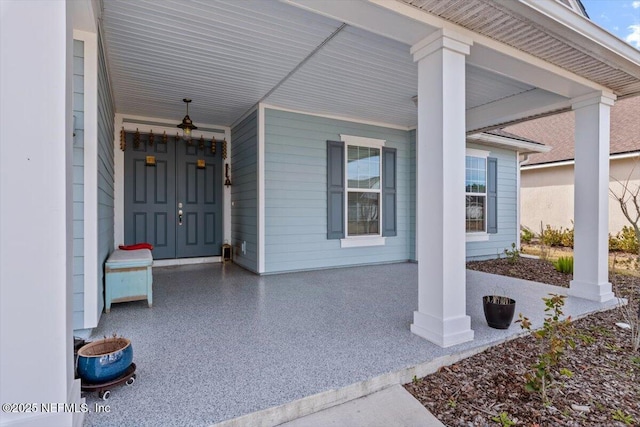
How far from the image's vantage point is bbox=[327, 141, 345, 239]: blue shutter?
225 inches

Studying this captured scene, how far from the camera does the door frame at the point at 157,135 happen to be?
17.8 ft

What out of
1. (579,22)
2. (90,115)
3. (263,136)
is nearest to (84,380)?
(90,115)

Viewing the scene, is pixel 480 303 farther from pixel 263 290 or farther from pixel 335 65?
pixel 335 65

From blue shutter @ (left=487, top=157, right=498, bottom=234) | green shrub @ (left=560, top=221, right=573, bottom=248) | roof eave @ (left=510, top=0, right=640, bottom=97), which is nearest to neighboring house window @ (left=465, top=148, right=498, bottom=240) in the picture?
blue shutter @ (left=487, top=157, right=498, bottom=234)

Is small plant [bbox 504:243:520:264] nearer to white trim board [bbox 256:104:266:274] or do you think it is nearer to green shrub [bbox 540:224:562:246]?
green shrub [bbox 540:224:562:246]

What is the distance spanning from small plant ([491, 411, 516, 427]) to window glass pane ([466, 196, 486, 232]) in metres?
5.76

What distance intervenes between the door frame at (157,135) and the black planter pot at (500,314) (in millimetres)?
4838

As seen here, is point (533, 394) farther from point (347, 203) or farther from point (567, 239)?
point (567, 239)

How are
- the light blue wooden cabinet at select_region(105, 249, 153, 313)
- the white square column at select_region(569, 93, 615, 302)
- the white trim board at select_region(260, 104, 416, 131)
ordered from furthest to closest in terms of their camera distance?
the white trim board at select_region(260, 104, 416, 131)
the white square column at select_region(569, 93, 615, 302)
the light blue wooden cabinet at select_region(105, 249, 153, 313)

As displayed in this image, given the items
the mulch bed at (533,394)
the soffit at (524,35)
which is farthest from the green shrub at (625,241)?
the mulch bed at (533,394)

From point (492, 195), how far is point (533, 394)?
20.1 feet

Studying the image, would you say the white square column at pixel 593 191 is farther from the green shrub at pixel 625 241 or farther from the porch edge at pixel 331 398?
the green shrub at pixel 625 241

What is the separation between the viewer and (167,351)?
241cm

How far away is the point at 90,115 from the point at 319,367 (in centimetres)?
265
